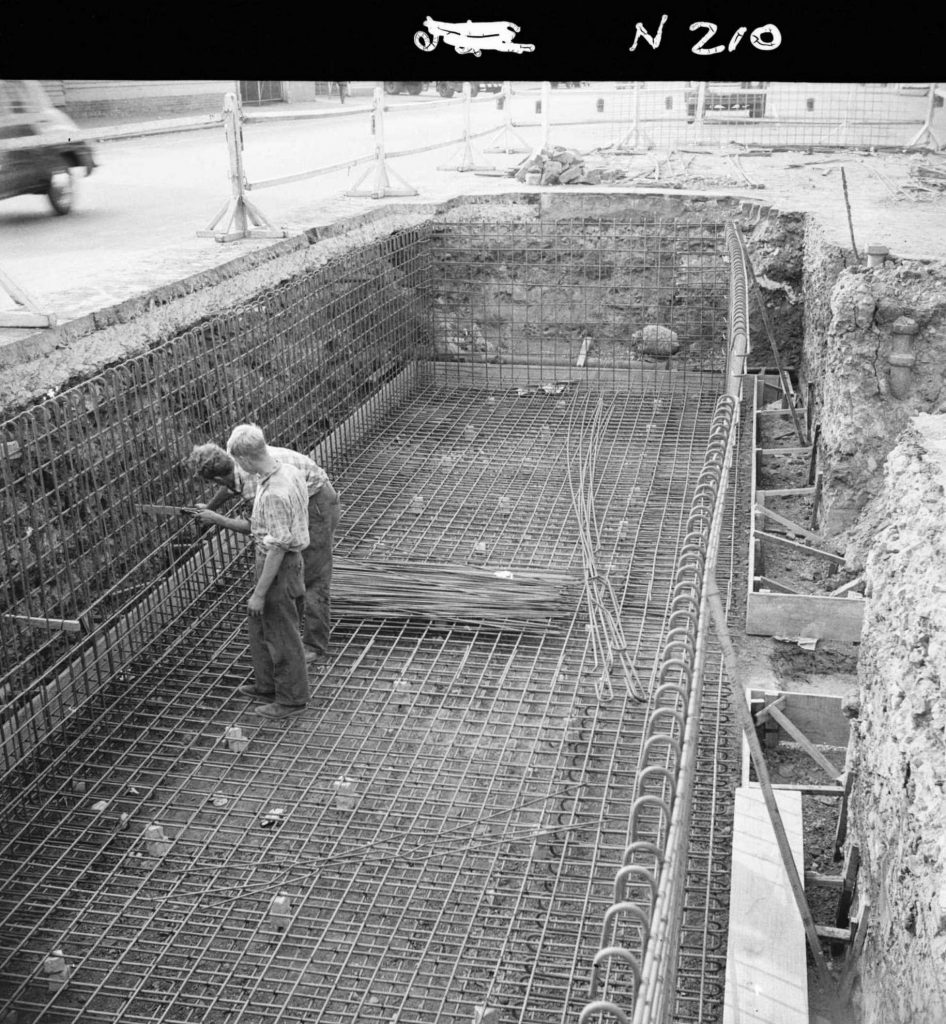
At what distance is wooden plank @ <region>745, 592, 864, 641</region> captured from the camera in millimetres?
6406

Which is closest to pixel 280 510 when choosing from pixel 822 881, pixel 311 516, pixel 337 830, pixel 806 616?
pixel 311 516

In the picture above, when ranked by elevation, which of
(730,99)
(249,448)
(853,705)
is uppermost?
(730,99)

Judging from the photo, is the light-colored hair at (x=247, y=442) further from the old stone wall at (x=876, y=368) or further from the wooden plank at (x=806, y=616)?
the old stone wall at (x=876, y=368)

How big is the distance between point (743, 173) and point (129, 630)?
10.0 meters

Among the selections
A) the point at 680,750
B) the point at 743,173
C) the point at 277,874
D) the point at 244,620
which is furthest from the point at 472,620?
the point at 743,173

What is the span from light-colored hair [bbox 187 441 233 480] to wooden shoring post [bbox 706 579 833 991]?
8.67 ft

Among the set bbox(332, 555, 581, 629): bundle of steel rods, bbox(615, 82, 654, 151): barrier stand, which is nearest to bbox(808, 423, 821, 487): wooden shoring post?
bbox(332, 555, 581, 629): bundle of steel rods

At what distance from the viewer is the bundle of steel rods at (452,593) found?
6762 millimetres

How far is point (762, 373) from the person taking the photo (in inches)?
430

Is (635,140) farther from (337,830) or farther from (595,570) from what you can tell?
(337,830)

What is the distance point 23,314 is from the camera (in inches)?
257
